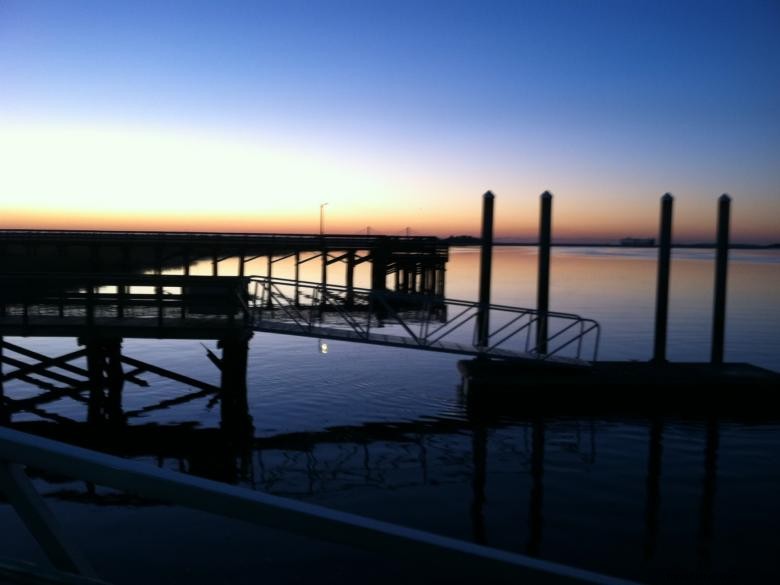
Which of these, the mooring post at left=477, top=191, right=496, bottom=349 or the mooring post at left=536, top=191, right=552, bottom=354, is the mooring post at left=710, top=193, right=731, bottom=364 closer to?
the mooring post at left=536, top=191, right=552, bottom=354

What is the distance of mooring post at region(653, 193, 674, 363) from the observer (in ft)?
51.7

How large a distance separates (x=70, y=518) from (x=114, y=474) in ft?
25.7

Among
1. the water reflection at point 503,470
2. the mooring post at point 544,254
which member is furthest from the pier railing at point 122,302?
the mooring post at point 544,254

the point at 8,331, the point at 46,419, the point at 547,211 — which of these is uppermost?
the point at 547,211

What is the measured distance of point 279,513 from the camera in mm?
1761

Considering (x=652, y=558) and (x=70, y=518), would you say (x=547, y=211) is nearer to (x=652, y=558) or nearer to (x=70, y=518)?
(x=652, y=558)

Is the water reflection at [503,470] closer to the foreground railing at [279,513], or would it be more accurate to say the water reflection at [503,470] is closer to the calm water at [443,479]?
the calm water at [443,479]

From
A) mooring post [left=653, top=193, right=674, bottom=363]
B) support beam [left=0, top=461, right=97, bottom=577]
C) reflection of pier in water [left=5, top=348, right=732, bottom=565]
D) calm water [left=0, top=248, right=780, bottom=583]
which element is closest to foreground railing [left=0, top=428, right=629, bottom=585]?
support beam [left=0, top=461, right=97, bottom=577]

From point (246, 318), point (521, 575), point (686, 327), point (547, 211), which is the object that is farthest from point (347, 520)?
point (686, 327)

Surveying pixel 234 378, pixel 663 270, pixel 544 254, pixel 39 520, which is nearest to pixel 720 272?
pixel 663 270

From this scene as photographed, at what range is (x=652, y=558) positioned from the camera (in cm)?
773

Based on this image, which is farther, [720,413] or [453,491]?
[720,413]

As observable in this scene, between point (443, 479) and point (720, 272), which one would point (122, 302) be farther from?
point (720, 272)

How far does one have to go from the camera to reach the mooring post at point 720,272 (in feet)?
51.9
